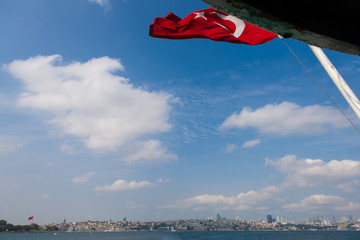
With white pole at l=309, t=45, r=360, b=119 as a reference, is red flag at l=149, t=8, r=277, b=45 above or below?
above

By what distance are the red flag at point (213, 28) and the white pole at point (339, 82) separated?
1269mm

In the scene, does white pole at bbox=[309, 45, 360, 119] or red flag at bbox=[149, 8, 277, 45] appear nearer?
white pole at bbox=[309, 45, 360, 119]

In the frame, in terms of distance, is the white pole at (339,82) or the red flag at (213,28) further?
the red flag at (213,28)

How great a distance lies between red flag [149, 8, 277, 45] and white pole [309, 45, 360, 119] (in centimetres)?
127

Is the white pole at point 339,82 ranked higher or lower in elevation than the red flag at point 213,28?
lower

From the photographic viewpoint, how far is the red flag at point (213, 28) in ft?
18.0

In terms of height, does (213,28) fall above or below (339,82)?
above

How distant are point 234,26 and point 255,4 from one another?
482 centimetres

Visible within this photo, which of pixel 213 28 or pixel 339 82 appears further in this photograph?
pixel 213 28

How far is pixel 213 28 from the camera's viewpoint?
19.2 ft

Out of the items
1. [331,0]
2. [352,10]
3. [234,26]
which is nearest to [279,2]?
[331,0]

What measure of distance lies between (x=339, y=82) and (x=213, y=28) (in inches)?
117

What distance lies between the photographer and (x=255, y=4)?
1.54m

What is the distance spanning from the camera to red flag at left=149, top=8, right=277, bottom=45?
5.47 metres
